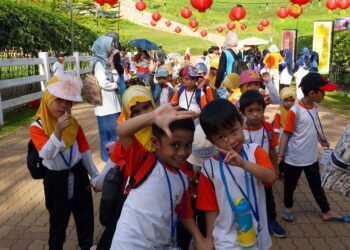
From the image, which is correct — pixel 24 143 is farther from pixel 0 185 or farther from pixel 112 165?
pixel 112 165

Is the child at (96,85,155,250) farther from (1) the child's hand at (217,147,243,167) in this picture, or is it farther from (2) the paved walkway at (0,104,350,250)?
(2) the paved walkway at (0,104,350,250)

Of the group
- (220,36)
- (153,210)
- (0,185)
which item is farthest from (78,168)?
(220,36)

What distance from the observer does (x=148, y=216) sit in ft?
6.87

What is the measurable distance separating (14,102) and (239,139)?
31.7ft

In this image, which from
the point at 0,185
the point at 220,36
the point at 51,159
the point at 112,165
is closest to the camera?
the point at 112,165

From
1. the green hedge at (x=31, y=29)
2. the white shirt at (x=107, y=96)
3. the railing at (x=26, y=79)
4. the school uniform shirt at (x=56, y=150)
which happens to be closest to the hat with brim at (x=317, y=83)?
the school uniform shirt at (x=56, y=150)

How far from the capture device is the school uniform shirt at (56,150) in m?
2.85

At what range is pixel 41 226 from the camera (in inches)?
175

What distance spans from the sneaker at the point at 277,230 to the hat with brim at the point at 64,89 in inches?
91.8

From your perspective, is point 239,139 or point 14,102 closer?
point 239,139

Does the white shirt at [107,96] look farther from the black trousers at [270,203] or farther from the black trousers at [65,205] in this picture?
the black trousers at [270,203]

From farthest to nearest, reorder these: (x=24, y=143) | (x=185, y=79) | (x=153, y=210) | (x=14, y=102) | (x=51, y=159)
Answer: (x=14, y=102) < (x=24, y=143) < (x=185, y=79) < (x=51, y=159) < (x=153, y=210)

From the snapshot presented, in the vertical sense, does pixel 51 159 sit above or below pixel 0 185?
above

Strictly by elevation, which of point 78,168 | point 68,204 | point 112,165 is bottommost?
point 68,204
